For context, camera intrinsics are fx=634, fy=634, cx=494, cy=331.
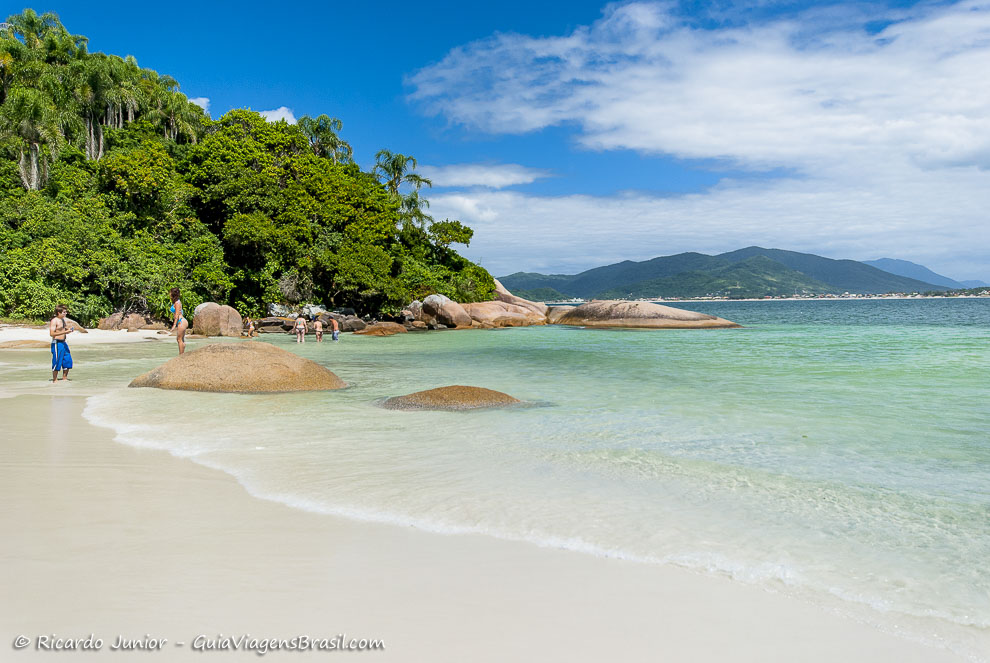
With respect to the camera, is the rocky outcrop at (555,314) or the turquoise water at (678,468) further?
the rocky outcrop at (555,314)

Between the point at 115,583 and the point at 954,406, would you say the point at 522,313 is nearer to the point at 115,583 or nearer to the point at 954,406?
the point at 954,406

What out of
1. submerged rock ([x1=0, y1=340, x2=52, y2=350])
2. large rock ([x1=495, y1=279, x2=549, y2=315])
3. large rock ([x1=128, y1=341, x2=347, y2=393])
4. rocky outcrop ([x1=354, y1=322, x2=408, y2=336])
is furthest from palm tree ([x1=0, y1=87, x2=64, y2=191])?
large rock ([x1=128, y1=341, x2=347, y2=393])

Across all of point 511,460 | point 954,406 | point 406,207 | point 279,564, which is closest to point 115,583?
point 279,564

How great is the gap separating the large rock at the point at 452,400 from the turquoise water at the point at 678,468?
1.19 ft

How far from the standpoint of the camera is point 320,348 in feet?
77.3

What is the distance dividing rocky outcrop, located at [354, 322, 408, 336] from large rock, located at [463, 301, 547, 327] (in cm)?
785

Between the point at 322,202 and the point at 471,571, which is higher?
the point at 322,202

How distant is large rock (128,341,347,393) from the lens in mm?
10969

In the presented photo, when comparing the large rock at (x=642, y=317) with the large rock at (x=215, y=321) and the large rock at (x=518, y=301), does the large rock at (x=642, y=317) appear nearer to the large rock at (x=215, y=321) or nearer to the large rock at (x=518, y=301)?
the large rock at (x=518, y=301)

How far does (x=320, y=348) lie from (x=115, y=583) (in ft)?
68.5

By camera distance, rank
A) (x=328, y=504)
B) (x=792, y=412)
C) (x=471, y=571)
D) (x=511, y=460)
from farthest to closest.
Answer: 1. (x=792, y=412)
2. (x=511, y=460)
3. (x=328, y=504)
4. (x=471, y=571)

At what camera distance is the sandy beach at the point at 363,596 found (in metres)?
2.72

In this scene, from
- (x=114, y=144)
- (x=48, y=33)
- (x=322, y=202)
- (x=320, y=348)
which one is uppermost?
(x=48, y=33)

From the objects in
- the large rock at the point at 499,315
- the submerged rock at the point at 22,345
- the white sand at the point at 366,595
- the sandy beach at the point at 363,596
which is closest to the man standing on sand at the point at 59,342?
the sandy beach at the point at 363,596
